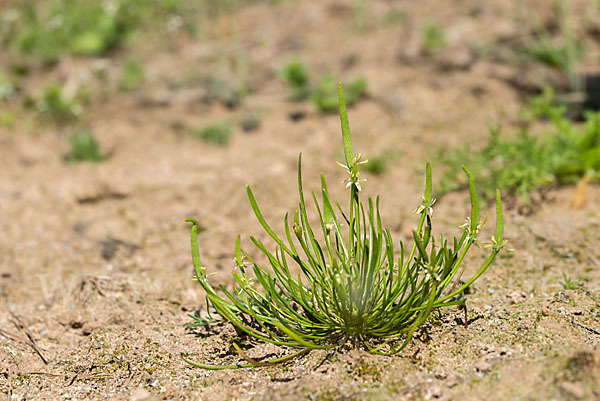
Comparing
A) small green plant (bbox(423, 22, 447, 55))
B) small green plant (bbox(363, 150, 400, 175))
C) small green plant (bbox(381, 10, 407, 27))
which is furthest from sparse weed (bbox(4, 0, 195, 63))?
small green plant (bbox(363, 150, 400, 175))

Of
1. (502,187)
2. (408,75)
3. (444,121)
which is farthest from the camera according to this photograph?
(408,75)

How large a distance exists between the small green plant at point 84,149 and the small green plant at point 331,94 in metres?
1.67

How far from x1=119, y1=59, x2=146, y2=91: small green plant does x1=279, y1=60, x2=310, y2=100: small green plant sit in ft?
4.85

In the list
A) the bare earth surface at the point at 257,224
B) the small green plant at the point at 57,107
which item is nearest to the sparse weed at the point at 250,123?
the bare earth surface at the point at 257,224

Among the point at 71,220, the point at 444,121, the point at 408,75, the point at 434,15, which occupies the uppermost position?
the point at 434,15

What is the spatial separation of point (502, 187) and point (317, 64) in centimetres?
246

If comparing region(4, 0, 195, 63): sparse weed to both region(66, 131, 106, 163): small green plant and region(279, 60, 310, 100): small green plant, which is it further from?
region(66, 131, 106, 163): small green plant

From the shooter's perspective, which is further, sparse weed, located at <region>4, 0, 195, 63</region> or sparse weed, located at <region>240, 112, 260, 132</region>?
sparse weed, located at <region>4, 0, 195, 63</region>

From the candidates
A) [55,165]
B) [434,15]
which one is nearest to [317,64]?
[434,15]

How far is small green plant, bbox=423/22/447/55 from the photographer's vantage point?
4258 mm

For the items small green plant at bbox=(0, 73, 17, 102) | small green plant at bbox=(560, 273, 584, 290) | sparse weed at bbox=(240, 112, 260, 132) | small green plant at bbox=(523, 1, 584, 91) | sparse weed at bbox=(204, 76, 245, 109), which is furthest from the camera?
small green plant at bbox=(0, 73, 17, 102)

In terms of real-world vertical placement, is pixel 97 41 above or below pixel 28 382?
above

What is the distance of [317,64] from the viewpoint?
15.1 ft

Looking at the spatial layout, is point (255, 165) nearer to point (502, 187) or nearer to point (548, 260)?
point (502, 187)
